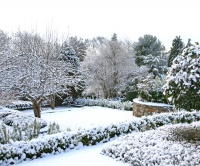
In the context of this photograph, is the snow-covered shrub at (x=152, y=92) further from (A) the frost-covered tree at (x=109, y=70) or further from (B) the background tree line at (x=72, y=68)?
(A) the frost-covered tree at (x=109, y=70)

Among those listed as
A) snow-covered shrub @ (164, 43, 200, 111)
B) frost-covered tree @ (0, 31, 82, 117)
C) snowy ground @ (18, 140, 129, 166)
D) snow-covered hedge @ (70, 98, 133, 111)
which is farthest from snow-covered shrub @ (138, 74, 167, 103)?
snowy ground @ (18, 140, 129, 166)

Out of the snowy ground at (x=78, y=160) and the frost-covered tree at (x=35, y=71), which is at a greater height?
the frost-covered tree at (x=35, y=71)

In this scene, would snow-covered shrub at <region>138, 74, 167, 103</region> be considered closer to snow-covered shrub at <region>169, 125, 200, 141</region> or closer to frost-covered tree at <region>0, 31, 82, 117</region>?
snow-covered shrub at <region>169, 125, 200, 141</region>

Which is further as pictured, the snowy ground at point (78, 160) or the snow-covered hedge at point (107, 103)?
the snow-covered hedge at point (107, 103)

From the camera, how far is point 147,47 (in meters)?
29.5

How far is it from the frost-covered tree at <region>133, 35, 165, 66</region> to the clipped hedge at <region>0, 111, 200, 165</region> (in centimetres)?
1983

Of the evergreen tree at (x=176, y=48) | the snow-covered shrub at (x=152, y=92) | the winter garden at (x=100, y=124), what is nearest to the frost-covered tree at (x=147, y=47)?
the evergreen tree at (x=176, y=48)

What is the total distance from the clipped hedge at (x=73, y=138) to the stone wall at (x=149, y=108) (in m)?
2.06

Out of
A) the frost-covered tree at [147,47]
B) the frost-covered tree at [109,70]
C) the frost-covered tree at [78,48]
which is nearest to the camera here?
the frost-covered tree at [109,70]

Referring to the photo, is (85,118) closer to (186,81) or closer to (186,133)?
(186,133)

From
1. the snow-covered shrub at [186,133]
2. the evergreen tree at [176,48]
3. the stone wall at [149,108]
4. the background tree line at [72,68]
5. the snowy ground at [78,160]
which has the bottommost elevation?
the snowy ground at [78,160]

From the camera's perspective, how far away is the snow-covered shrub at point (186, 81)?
649 cm

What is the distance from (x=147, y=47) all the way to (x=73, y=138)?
24.5 metres

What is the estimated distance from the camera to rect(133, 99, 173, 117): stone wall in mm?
11969
